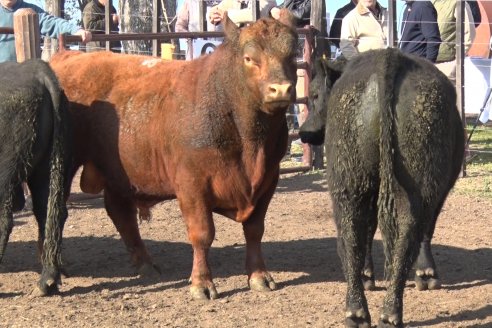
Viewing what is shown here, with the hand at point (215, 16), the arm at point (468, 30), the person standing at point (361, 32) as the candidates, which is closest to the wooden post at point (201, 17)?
the hand at point (215, 16)

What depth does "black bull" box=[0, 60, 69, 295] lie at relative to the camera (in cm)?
637

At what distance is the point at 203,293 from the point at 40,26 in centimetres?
375

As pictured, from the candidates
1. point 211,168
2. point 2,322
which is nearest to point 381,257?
point 211,168

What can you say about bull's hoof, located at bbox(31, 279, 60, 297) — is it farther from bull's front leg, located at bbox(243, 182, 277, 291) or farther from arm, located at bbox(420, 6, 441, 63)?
arm, located at bbox(420, 6, 441, 63)

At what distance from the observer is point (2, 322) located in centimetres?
604

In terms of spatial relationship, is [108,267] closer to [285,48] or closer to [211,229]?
[211,229]

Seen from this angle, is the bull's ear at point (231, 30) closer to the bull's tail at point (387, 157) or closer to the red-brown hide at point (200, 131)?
the red-brown hide at point (200, 131)

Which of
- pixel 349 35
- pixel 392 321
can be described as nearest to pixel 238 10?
pixel 349 35

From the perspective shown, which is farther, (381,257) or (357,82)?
(381,257)

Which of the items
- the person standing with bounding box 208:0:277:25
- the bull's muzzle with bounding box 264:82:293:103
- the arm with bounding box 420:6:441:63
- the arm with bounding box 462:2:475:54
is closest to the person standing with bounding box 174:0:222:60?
the person standing with bounding box 208:0:277:25

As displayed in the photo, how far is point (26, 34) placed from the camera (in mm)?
9031

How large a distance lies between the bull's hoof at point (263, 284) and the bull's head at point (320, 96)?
1028mm

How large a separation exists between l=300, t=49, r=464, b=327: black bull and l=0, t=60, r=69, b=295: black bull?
6.21 ft

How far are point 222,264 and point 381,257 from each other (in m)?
1.27
